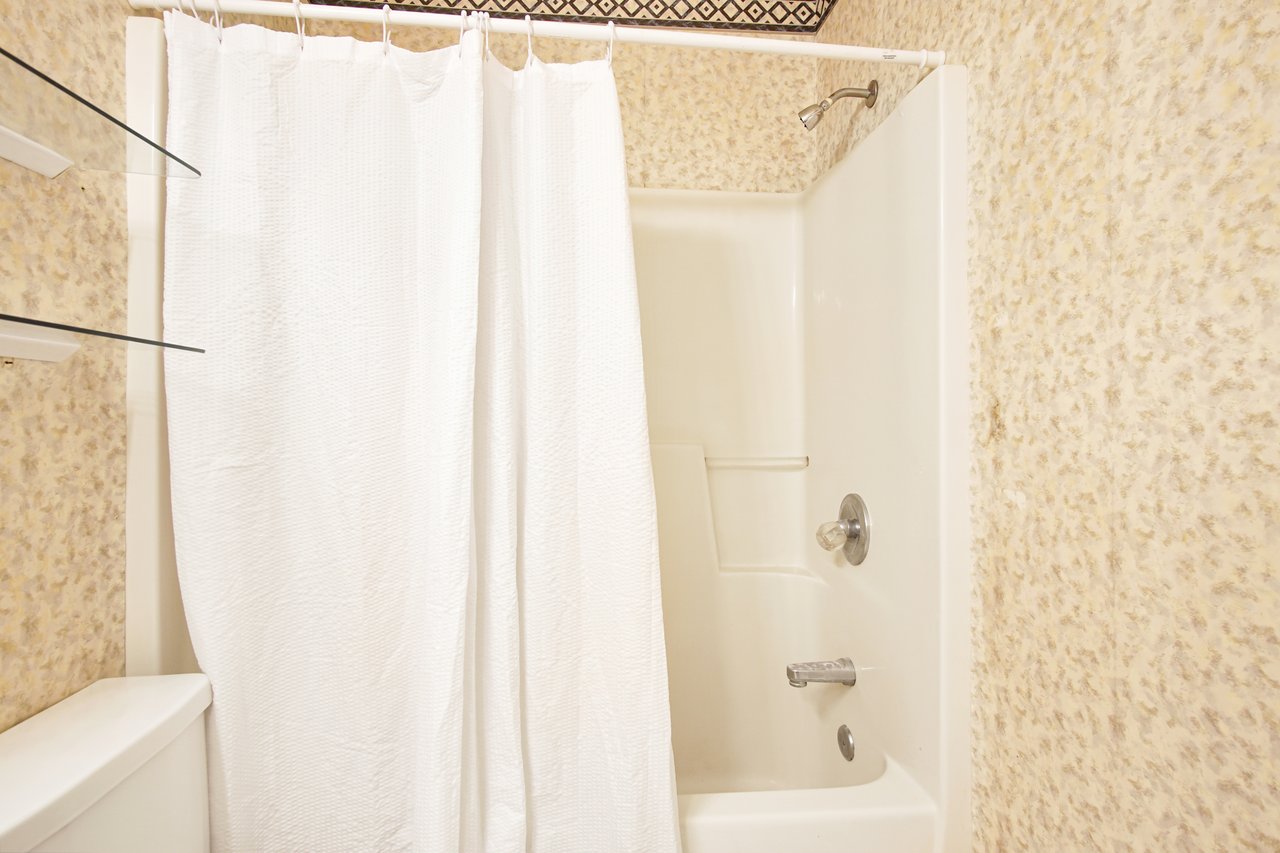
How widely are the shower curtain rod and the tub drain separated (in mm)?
1194

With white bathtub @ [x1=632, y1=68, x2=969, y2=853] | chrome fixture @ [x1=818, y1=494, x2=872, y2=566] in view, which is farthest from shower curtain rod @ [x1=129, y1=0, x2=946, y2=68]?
chrome fixture @ [x1=818, y1=494, x2=872, y2=566]

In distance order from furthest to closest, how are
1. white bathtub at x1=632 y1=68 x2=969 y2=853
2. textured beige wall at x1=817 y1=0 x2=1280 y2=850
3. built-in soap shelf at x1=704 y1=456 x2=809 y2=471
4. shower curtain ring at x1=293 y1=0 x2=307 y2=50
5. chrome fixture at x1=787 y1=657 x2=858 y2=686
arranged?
1. built-in soap shelf at x1=704 y1=456 x2=809 y2=471
2. chrome fixture at x1=787 y1=657 x2=858 y2=686
3. white bathtub at x1=632 y1=68 x2=969 y2=853
4. shower curtain ring at x1=293 y1=0 x2=307 y2=50
5. textured beige wall at x1=817 y1=0 x2=1280 y2=850

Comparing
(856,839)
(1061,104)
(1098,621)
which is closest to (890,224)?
(1061,104)

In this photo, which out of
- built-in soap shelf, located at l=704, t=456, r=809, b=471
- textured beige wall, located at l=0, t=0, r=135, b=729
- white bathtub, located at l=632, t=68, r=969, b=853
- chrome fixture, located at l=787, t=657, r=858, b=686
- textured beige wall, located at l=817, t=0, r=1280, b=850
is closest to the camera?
textured beige wall, located at l=817, t=0, r=1280, b=850

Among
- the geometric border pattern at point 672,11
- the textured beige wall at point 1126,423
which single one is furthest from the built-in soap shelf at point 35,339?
the geometric border pattern at point 672,11

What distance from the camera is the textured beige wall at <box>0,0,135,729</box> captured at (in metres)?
0.67

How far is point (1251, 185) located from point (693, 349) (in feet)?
3.99

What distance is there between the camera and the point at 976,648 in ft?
2.99

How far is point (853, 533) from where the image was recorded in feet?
4.14

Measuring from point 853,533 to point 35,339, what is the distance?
1.24 m

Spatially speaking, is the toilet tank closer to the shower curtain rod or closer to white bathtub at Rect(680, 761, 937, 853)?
white bathtub at Rect(680, 761, 937, 853)

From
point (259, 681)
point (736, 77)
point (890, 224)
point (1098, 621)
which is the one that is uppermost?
point (736, 77)

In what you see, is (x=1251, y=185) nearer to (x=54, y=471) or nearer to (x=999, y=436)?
(x=999, y=436)

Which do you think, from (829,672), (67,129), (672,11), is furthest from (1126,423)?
(672,11)
